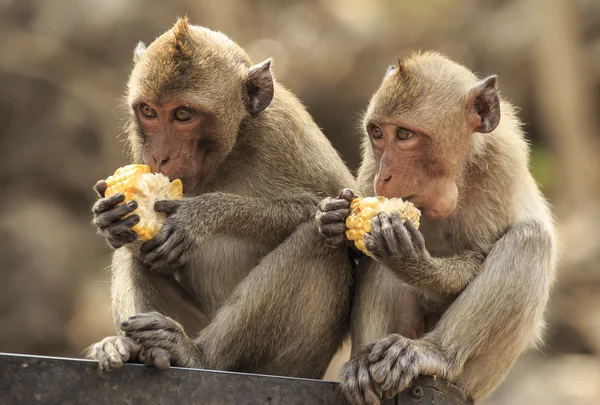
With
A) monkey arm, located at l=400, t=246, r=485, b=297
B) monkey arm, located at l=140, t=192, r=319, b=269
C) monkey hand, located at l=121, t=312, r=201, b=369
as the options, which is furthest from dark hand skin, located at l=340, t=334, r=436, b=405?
monkey arm, located at l=140, t=192, r=319, b=269

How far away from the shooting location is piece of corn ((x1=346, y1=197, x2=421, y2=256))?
500 cm

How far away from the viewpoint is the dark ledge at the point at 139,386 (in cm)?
407

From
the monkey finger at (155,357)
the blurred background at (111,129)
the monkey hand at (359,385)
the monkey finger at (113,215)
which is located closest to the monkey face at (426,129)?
the monkey hand at (359,385)

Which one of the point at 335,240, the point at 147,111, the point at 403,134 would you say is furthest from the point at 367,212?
the point at 147,111

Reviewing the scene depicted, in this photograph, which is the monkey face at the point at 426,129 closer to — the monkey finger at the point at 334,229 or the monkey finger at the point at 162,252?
the monkey finger at the point at 334,229

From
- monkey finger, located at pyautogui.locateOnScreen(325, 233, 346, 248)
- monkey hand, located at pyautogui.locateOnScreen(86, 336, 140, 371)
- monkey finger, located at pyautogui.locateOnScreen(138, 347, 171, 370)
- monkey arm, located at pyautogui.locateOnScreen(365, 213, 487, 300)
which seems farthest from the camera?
monkey finger, located at pyautogui.locateOnScreen(325, 233, 346, 248)

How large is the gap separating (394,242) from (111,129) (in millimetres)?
10137

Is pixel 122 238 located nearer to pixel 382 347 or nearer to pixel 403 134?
pixel 382 347

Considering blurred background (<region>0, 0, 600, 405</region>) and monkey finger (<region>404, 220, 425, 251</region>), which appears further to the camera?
blurred background (<region>0, 0, 600, 405</region>)

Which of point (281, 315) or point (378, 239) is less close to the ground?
point (378, 239)

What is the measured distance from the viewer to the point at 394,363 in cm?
500

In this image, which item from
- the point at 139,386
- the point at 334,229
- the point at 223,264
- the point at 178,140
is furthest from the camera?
the point at 223,264

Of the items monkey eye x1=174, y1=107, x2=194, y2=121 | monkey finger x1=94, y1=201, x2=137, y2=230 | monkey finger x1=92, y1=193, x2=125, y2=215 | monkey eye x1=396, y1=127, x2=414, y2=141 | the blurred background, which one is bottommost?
the blurred background

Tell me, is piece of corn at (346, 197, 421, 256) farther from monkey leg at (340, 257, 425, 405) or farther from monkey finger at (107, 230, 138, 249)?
monkey finger at (107, 230, 138, 249)
